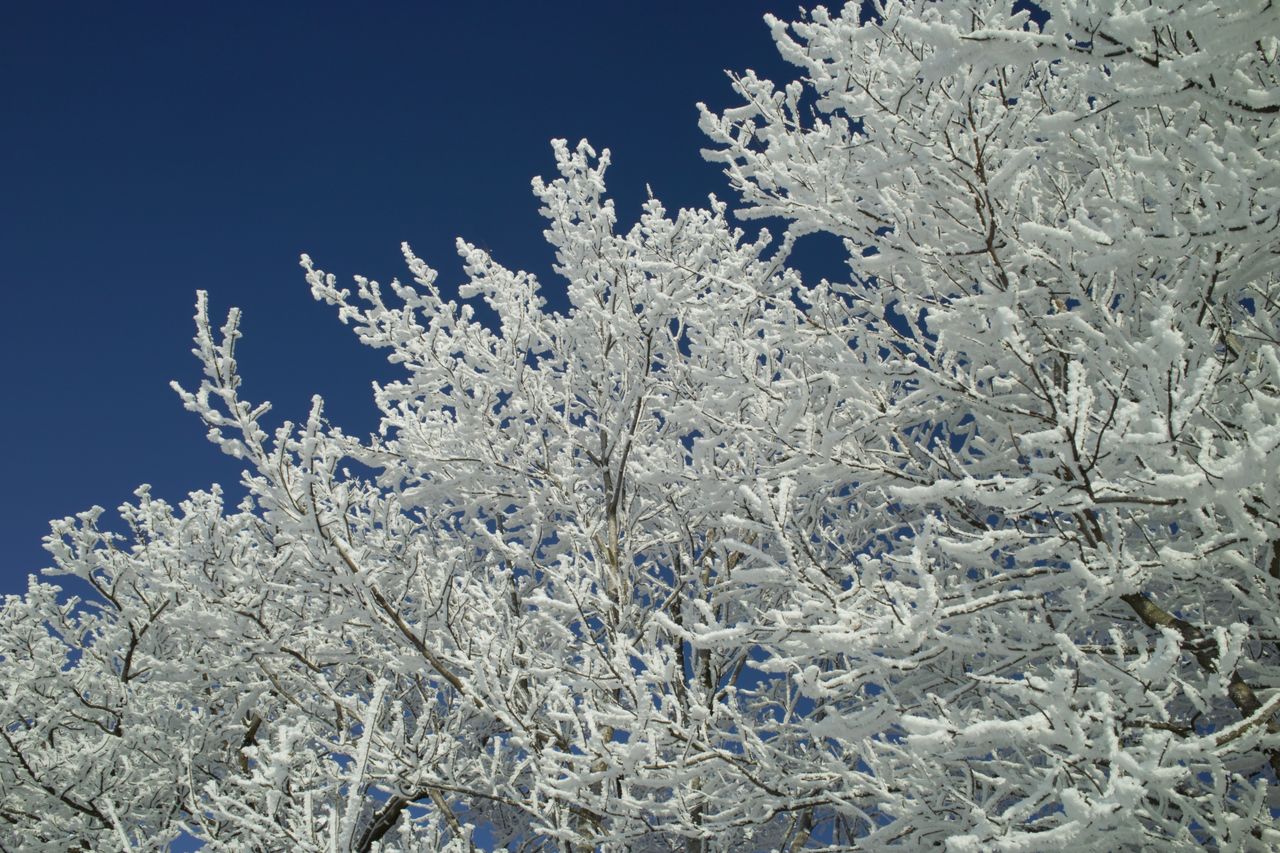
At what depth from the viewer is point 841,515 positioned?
18.2ft

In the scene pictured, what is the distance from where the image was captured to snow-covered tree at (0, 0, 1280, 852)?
227 centimetres

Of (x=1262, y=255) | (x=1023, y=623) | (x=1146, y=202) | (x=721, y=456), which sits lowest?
(x=1023, y=623)

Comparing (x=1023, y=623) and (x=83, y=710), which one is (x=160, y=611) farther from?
(x=1023, y=623)

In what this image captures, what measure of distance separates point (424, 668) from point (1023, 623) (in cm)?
304

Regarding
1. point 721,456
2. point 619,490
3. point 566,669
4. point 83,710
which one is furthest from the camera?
point 83,710

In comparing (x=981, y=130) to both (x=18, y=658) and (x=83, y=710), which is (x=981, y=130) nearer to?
(x=83, y=710)

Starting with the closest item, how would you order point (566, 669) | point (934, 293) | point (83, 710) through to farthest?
point (934, 293)
point (566, 669)
point (83, 710)

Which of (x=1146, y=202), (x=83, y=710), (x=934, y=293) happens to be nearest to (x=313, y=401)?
(x=934, y=293)

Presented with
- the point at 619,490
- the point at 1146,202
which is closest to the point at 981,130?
the point at 1146,202

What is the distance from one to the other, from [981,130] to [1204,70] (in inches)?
36.8

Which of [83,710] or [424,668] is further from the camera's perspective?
[83,710]

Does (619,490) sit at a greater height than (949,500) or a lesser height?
greater

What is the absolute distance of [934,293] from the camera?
3.72m

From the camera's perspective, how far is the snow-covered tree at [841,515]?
2.27 m
